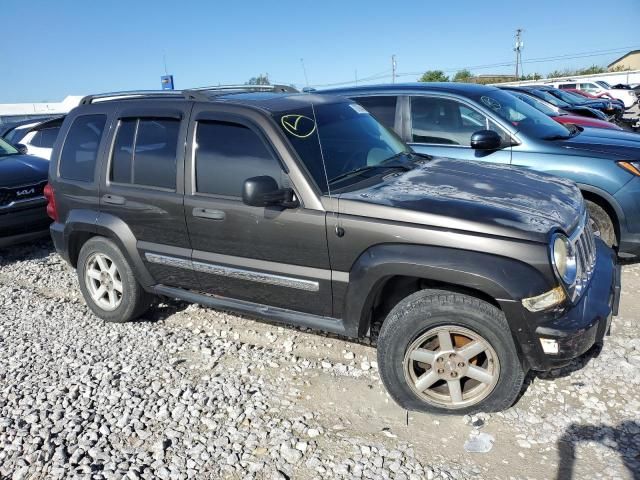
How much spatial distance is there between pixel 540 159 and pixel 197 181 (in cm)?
341

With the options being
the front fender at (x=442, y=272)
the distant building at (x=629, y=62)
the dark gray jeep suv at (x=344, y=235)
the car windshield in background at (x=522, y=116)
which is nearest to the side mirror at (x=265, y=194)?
the dark gray jeep suv at (x=344, y=235)

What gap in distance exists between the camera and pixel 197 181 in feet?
12.3

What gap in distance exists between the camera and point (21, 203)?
6.53 m

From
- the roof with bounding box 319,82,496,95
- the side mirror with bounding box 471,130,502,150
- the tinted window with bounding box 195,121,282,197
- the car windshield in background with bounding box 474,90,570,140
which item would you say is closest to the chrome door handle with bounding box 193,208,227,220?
the tinted window with bounding box 195,121,282,197

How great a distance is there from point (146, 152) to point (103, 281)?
134cm

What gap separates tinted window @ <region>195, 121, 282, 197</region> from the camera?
11.5ft

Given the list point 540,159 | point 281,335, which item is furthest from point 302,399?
point 540,159

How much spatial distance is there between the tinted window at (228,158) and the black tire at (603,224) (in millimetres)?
3316

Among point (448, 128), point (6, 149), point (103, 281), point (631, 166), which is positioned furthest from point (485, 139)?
point (6, 149)

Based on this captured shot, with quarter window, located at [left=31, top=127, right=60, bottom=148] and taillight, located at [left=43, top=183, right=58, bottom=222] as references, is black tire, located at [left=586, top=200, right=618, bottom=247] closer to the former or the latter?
taillight, located at [left=43, top=183, right=58, bottom=222]

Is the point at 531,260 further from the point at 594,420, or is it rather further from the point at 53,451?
the point at 53,451

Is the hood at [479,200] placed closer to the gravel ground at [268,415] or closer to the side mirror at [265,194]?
the side mirror at [265,194]

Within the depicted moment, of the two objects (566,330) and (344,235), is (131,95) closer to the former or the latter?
(344,235)

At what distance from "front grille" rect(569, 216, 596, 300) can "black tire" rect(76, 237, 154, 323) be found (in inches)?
132
